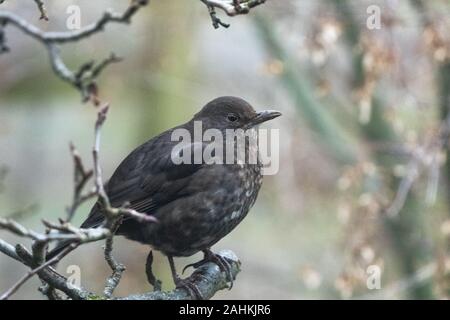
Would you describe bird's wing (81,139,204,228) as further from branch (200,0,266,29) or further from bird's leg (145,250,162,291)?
branch (200,0,266,29)

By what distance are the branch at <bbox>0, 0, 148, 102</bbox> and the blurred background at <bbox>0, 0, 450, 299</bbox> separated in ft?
11.4

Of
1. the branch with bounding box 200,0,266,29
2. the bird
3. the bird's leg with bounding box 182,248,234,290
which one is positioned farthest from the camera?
the bird's leg with bounding box 182,248,234,290

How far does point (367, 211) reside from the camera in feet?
22.0

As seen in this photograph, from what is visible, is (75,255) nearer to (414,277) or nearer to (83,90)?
(414,277)

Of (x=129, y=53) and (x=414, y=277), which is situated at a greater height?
(x=129, y=53)

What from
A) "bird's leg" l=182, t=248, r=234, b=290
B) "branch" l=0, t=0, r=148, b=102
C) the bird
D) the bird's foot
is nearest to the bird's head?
the bird

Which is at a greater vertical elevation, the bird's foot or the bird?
the bird

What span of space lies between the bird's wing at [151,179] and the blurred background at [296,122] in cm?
122

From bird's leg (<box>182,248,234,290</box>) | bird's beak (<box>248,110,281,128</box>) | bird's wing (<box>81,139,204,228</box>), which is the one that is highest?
bird's beak (<box>248,110,281,128</box>)

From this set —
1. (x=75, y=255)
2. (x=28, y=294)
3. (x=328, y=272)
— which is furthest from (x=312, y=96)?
(x=28, y=294)

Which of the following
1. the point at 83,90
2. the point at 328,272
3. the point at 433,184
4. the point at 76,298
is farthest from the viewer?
the point at 328,272

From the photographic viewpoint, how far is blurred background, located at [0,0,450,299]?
6730mm

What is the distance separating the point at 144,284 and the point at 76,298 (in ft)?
18.7

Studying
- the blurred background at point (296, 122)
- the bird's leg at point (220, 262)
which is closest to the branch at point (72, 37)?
the bird's leg at point (220, 262)
